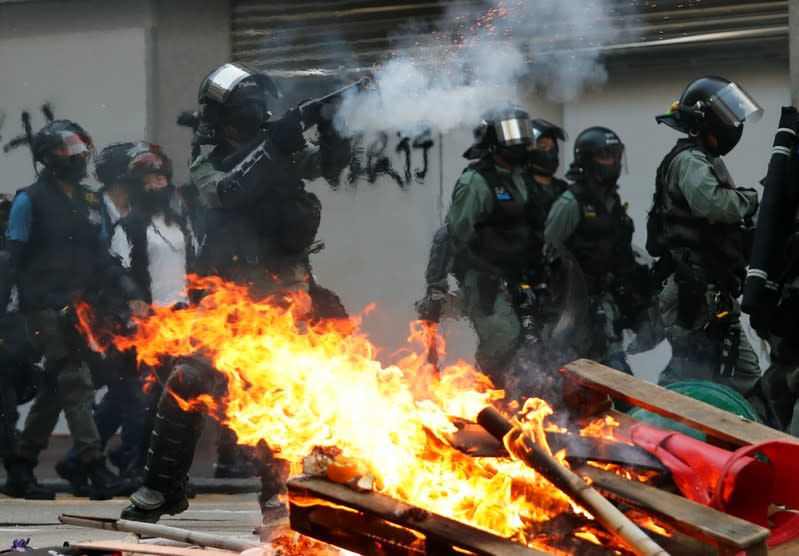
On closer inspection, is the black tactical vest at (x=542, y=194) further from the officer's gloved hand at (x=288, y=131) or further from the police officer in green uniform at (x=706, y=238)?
the officer's gloved hand at (x=288, y=131)

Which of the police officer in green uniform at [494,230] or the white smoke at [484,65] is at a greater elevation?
the white smoke at [484,65]

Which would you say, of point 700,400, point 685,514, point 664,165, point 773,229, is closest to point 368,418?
point 685,514

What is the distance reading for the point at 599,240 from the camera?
8.17 metres

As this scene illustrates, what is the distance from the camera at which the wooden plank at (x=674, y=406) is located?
4066mm

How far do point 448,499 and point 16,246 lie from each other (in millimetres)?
4307

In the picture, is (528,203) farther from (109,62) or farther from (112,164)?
(109,62)

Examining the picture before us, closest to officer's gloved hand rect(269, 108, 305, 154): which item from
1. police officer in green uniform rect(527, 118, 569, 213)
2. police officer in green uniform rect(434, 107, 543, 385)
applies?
police officer in green uniform rect(434, 107, 543, 385)

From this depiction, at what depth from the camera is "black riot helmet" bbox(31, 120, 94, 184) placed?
779 centimetres

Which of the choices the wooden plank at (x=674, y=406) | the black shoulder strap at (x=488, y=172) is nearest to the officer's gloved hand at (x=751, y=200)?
the black shoulder strap at (x=488, y=172)

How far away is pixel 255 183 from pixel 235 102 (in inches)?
18.5

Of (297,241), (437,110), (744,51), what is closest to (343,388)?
(297,241)

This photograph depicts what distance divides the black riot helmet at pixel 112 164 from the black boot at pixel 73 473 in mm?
1759

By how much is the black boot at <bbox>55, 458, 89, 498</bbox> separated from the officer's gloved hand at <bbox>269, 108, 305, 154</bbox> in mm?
2180

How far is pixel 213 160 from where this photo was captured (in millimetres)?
6797
